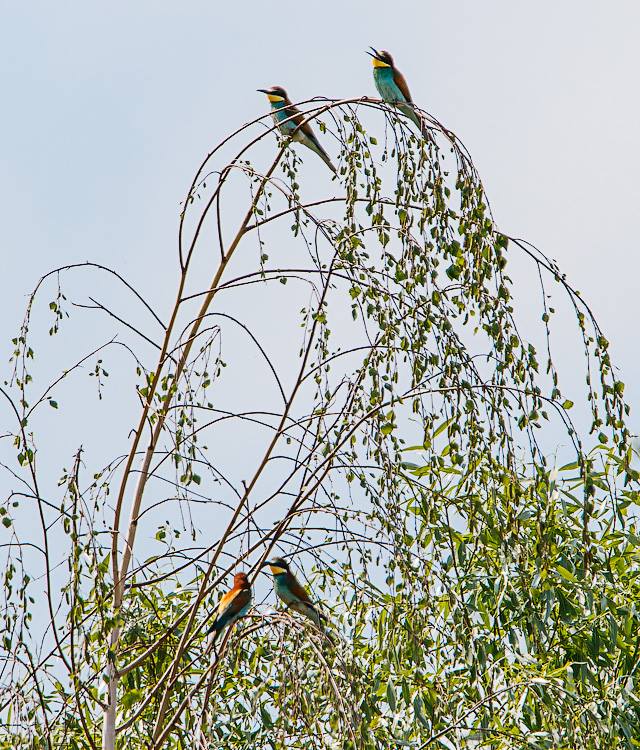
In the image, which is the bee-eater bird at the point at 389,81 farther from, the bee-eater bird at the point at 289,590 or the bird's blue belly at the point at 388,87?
the bee-eater bird at the point at 289,590

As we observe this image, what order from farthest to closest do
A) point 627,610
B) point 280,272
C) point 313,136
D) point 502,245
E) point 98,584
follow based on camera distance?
point 627,610, point 313,136, point 280,272, point 502,245, point 98,584

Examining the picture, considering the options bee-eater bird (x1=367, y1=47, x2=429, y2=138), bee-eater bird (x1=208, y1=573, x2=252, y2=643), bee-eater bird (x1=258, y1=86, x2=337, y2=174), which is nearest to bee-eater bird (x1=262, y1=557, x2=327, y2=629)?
bee-eater bird (x1=208, y1=573, x2=252, y2=643)

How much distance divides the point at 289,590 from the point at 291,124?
141cm

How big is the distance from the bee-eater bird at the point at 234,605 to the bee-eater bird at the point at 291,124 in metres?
1.20

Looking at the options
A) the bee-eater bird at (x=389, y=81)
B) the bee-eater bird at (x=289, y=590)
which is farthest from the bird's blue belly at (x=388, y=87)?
Answer: the bee-eater bird at (x=289, y=590)

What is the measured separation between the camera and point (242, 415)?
335 centimetres

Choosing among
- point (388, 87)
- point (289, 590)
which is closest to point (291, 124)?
point (388, 87)

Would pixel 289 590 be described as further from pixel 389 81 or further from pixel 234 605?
pixel 389 81

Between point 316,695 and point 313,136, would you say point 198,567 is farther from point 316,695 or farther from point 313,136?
point 313,136

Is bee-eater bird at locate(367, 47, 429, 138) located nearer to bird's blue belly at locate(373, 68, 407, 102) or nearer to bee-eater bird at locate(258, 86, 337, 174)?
bird's blue belly at locate(373, 68, 407, 102)

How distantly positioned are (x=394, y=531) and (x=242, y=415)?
697mm

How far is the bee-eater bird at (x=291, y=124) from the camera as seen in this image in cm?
357

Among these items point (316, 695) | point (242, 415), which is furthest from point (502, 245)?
point (316, 695)

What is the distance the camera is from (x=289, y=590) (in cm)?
331
